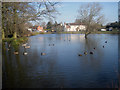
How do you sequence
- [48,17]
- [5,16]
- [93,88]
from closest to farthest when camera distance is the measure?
[93,88] → [5,16] → [48,17]

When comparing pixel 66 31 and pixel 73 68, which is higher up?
pixel 66 31

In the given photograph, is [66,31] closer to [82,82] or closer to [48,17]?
[48,17]

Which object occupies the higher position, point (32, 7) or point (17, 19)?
→ point (32, 7)

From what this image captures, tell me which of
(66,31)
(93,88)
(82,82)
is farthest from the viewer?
(66,31)

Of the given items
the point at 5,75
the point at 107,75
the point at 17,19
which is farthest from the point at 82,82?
the point at 17,19

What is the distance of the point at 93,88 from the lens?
3307 mm

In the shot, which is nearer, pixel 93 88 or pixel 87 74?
pixel 93 88

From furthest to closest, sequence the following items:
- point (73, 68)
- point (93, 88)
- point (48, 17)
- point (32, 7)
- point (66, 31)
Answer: point (66, 31) < point (48, 17) < point (32, 7) < point (73, 68) < point (93, 88)

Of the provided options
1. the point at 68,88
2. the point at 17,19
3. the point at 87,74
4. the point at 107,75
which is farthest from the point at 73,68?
the point at 17,19

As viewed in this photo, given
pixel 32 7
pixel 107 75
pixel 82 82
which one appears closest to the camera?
pixel 82 82

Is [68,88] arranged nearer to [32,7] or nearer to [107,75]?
[107,75]

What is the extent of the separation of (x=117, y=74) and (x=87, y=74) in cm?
98

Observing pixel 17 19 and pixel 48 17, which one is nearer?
pixel 17 19

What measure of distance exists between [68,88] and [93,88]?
0.65 meters
